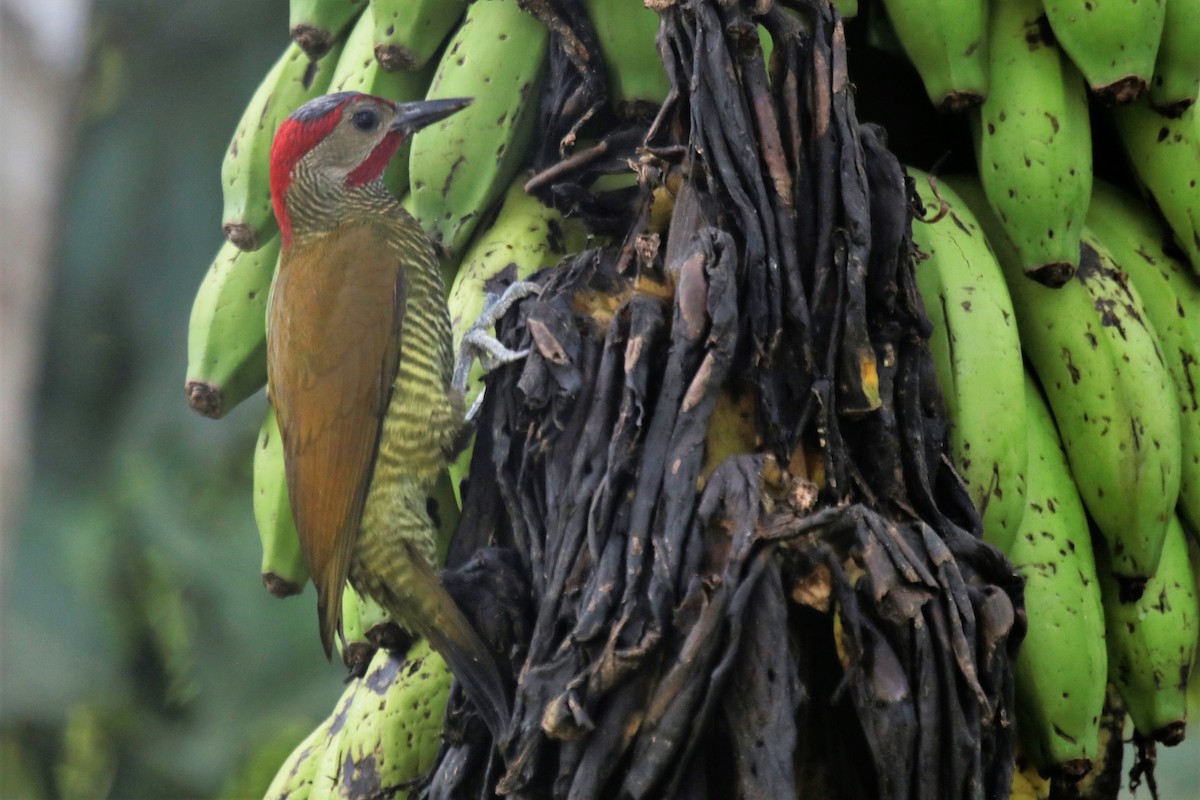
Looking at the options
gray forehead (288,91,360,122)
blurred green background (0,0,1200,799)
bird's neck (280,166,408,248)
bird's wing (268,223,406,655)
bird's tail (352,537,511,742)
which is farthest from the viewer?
blurred green background (0,0,1200,799)

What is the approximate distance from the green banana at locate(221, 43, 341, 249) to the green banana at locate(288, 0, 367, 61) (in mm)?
63

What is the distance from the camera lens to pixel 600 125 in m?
1.40

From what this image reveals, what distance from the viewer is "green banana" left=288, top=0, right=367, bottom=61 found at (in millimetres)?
1582

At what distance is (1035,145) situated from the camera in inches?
51.1

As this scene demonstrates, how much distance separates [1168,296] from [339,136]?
101cm

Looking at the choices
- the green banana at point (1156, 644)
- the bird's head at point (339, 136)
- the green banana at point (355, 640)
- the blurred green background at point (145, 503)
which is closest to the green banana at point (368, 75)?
the bird's head at point (339, 136)

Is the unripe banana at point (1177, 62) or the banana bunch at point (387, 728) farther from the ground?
the unripe banana at point (1177, 62)

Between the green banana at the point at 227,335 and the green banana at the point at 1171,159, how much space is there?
949mm

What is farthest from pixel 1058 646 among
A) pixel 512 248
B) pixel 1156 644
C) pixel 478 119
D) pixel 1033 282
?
pixel 478 119

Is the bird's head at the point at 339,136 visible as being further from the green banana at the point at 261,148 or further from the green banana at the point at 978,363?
the green banana at the point at 978,363

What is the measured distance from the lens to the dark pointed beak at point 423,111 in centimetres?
141

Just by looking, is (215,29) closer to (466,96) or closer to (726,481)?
(466,96)

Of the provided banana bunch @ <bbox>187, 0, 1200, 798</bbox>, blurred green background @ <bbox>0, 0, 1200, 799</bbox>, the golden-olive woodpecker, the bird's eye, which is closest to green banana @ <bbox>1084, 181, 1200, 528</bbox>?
banana bunch @ <bbox>187, 0, 1200, 798</bbox>

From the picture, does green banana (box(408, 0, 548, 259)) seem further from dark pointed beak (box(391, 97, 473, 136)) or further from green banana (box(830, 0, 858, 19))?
green banana (box(830, 0, 858, 19))
